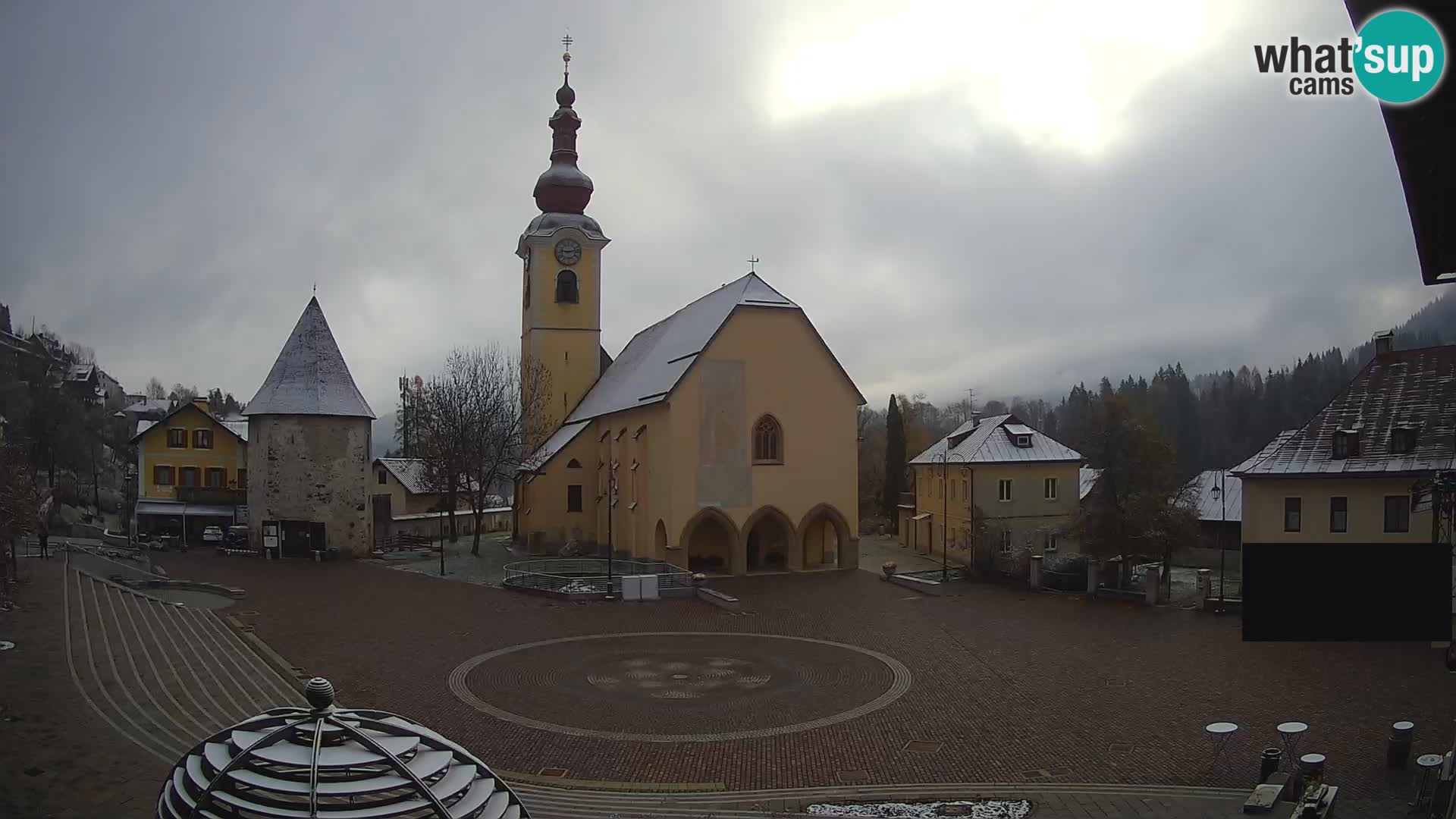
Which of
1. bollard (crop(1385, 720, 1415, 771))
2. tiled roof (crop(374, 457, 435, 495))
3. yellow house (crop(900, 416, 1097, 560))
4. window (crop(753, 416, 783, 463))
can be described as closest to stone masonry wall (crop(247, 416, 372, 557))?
tiled roof (crop(374, 457, 435, 495))

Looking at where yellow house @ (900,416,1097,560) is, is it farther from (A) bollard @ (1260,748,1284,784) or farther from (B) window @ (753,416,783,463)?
(A) bollard @ (1260,748,1284,784)

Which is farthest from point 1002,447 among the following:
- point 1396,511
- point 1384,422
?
point 1396,511

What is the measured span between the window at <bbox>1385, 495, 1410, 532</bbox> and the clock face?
39.4m

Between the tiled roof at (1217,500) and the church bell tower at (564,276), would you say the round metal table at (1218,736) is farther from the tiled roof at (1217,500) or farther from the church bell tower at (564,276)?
the church bell tower at (564,276)

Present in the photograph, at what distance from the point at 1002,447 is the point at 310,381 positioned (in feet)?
99.2

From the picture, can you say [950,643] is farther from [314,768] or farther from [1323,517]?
[314,768]

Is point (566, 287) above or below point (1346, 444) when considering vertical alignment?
above

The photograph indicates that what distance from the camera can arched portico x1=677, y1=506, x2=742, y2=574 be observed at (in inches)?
1353

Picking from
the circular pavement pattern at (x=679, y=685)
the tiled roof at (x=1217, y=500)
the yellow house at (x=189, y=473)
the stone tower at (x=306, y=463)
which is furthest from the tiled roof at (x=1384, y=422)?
the yellow house at (x=189, y=473)

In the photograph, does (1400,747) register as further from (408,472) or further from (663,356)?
(408,472)

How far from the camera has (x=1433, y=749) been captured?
13.2m

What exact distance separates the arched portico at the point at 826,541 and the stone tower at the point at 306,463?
1860 centimetres

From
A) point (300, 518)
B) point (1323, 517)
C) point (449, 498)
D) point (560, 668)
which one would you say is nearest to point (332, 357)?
point (300, 518)

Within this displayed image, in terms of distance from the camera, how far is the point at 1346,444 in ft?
69.6
